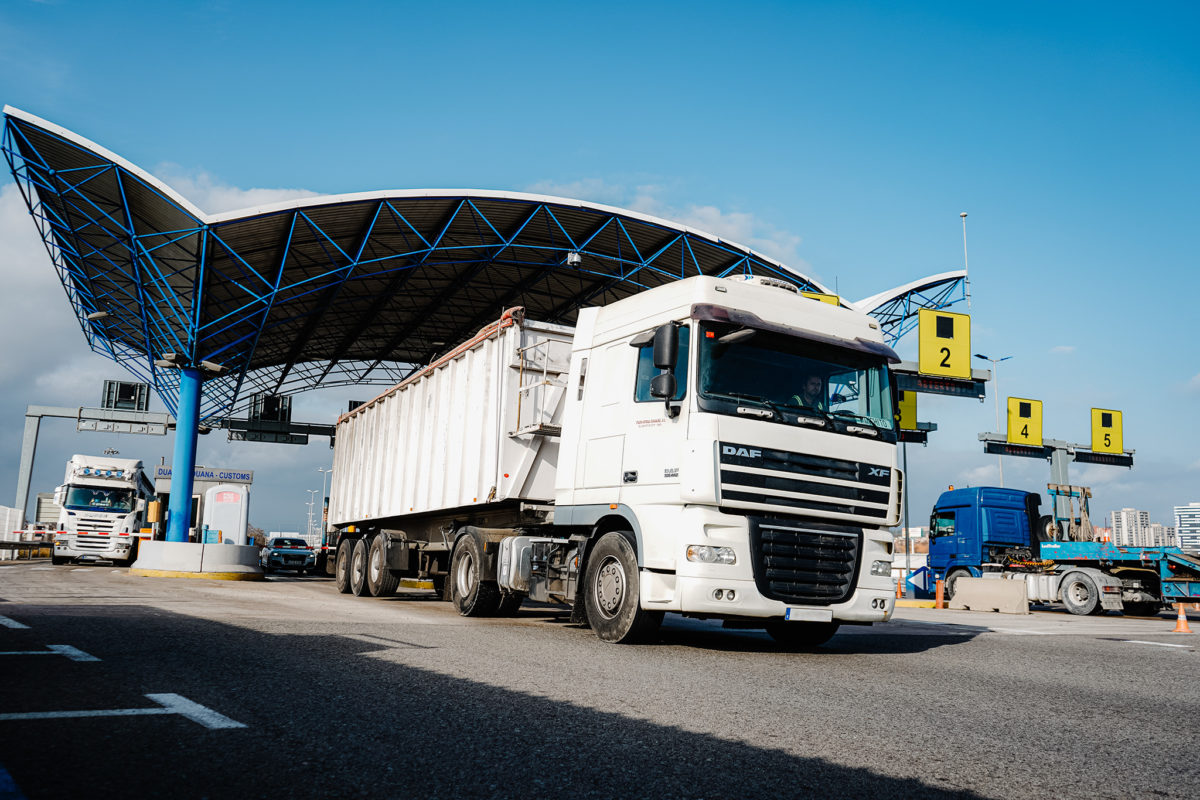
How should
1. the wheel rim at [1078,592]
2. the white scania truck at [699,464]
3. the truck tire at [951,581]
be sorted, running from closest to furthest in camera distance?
1. the white scania truck at [699,464]
2. the wheel rim at [1078,592]
3. the truck tire at [951,581]

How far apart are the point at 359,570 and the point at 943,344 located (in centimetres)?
2106

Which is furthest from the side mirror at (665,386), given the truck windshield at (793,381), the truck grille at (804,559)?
the truck grille at (804,559)

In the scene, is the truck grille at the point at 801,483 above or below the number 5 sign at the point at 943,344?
below

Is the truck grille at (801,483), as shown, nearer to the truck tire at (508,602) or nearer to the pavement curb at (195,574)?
the truck tire at (508,602)

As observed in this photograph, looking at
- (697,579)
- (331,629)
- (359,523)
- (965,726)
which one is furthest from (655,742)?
(359,523)

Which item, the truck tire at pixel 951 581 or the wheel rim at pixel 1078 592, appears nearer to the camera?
the wheel rim at pixel 1078 592

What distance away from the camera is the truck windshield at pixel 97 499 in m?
30.4

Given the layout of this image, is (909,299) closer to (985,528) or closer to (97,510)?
(985,528)

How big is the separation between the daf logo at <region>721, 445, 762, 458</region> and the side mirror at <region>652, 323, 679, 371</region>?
0.71 m

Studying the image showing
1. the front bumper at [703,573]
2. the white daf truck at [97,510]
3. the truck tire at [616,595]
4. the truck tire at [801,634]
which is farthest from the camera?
the white daf truck at [97,510]

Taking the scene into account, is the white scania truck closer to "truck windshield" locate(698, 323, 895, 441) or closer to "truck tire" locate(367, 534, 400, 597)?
"truck windshield" locate(698, 323, 895, 441)

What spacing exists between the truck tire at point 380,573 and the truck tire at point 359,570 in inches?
11.3

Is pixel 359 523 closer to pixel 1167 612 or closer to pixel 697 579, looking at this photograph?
pixel 697 579

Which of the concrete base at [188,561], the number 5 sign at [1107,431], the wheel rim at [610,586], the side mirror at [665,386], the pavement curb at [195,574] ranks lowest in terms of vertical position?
the pavement curb at [195,574]
